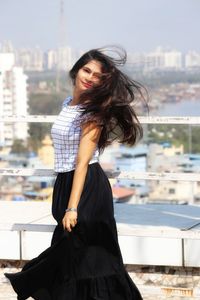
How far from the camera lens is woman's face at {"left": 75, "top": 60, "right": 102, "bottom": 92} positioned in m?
3.56

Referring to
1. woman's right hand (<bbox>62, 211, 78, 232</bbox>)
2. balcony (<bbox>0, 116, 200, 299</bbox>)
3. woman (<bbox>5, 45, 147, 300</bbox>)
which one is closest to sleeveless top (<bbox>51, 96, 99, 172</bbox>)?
woman (<bbox>5, 45, 147, 300</bbox>)

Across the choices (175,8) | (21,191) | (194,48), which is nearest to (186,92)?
(194,48)

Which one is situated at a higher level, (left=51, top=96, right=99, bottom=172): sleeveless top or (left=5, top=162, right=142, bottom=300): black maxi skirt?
(left=51, top=96, right=99, bottom=172): sleeveless top

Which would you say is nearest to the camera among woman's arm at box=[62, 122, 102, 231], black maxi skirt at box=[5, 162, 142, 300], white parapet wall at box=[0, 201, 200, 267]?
woman's arm at box=[62, 122, 102, 231]

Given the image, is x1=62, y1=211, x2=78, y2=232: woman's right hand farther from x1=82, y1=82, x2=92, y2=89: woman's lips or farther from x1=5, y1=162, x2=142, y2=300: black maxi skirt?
x1=82, y1=82, x2=92, y2=89: woman's lips

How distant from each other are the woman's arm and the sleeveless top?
0.05 metres

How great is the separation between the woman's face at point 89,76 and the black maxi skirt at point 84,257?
36 centimetres

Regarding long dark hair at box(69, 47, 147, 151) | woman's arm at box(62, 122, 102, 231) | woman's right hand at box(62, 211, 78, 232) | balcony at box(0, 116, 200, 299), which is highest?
long dark hair at box(69, 47, 147, 151)

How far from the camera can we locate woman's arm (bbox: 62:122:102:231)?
347 centimetres

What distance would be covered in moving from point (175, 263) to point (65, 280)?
3.02 ft

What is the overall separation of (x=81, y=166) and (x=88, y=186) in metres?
0.14

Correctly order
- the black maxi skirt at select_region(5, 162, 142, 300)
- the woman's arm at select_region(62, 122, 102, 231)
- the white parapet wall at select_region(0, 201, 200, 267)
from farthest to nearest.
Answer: the white parapet wall at select_region(0, 201, 200, 267), the black maxi skirt at select_region(5, 162, 142, 300), the woman's arm at select_region(62, 122, 102, 231)

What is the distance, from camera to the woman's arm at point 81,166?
3469 mm

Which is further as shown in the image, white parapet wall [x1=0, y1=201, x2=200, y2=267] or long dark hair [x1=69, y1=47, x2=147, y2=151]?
white parapet wall [x1=0, y1=201, x2=200, y2=267]
